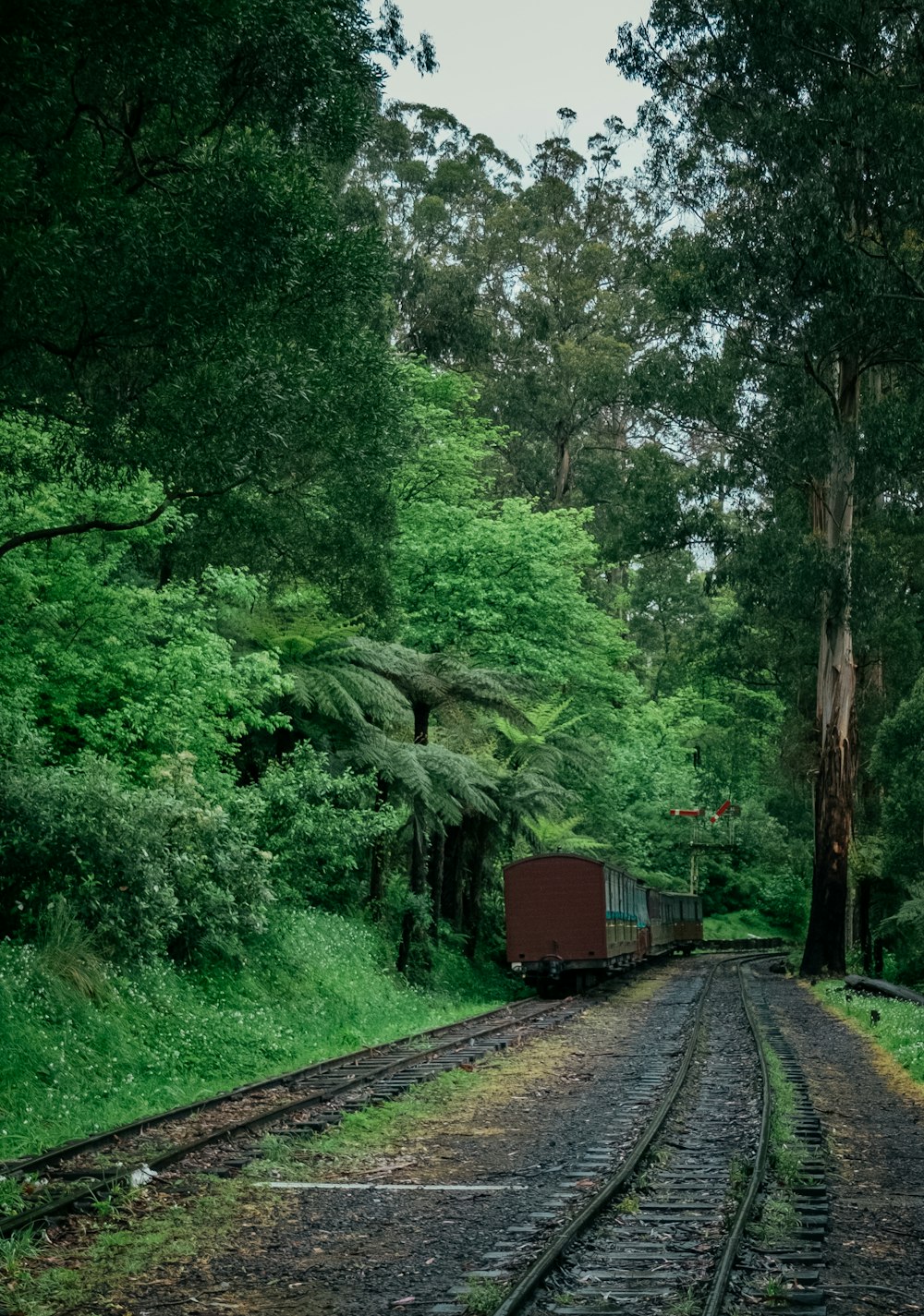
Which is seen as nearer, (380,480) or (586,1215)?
(586,1215)

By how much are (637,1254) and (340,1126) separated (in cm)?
433

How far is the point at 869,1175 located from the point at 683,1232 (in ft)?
7.62

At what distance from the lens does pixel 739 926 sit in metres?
59.2

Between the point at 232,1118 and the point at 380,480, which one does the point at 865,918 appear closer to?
the point at 380,480

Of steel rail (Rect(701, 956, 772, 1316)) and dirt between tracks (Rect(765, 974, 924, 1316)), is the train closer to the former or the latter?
dirt between tracks (Rect(765, 974, 924, 1316))

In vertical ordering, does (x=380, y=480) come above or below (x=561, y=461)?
below

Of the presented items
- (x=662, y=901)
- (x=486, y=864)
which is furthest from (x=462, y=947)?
(x=662, y=901)

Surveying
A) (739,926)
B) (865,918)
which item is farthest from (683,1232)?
(739,926)

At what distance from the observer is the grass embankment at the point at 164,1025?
10.8 metres

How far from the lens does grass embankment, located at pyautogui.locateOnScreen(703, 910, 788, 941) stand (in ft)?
190

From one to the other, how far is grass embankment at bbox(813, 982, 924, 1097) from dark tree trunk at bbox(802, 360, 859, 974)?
3973 mm

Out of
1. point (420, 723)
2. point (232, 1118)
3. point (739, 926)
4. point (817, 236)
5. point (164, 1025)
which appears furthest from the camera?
point (739, 926)

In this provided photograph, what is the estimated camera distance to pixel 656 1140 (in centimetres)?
1002

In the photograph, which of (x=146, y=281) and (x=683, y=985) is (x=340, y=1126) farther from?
(x=683, y=985)
